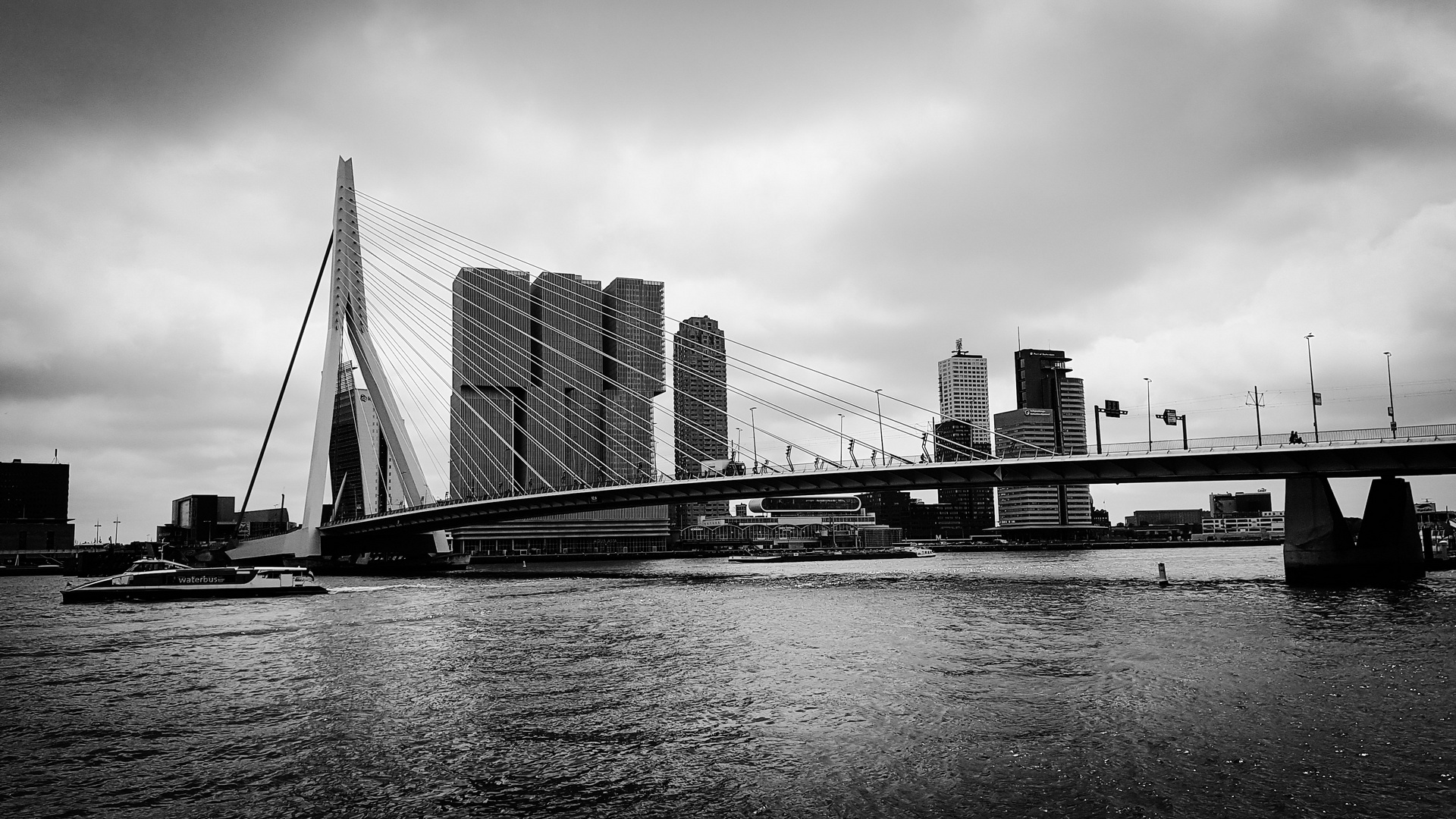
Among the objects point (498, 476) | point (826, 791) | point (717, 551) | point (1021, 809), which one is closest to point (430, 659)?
point (826, 791)

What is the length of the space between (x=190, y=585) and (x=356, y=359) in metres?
20.7

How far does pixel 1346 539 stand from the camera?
4666 centimetres

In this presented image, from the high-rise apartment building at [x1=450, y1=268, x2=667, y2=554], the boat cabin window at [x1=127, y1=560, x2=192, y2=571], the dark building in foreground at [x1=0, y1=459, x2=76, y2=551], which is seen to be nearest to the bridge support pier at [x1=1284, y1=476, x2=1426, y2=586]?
the boat cabin window at [x1=127, y1=560, x2=192, y2=571]

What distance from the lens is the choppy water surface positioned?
1307 cm

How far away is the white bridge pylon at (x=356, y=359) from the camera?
66.1 m

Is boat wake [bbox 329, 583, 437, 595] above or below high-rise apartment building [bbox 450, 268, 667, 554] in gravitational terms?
below

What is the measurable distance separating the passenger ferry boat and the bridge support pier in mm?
53244

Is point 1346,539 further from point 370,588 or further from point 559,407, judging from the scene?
point 559,407

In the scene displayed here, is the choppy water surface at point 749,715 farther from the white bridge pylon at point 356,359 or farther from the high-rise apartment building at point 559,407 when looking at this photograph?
the high-rise apartment building at point 559,407

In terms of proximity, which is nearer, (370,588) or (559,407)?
(370,588)

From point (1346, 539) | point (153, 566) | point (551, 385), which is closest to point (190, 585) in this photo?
point (153, 566)

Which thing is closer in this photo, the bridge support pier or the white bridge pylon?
the bridge support pier

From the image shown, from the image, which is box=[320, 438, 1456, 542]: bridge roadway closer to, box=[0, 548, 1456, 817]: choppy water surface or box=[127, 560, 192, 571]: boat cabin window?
box=[0, 548, 1456, 817]: choppy water surface

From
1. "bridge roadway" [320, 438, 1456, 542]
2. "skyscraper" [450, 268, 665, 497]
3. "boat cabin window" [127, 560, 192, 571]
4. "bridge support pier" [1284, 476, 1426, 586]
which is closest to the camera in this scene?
"bridge roadway" [320, 438, 1456, 542]
